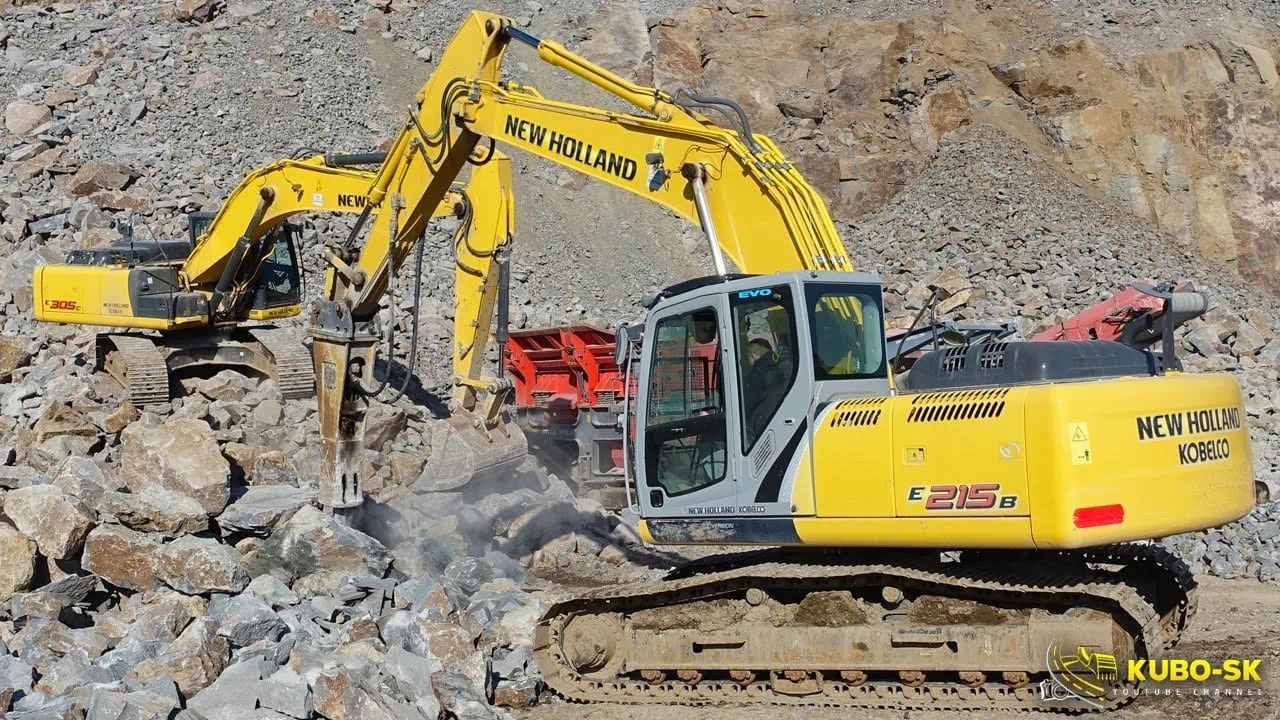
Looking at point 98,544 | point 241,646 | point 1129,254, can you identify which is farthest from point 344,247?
point 1129,254

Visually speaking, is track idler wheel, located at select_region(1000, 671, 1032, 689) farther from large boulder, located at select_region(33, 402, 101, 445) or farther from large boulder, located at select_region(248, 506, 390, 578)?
Result: large boulder, located at select_region(33, 402, 101, 445)

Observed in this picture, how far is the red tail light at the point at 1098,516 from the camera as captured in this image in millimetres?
6523

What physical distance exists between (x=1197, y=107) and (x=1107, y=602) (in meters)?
19.9

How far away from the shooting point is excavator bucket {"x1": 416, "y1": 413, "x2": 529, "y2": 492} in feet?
41.1

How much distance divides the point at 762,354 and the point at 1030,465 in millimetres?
1721

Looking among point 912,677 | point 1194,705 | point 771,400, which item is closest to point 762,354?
point 771,400

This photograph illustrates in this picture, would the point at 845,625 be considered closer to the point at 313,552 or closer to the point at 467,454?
the point at 313,552

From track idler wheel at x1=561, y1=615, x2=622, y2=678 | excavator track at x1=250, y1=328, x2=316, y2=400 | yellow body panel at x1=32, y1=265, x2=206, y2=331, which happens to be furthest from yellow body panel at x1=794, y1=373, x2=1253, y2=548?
yellow body panel at x1=32, y1=265, x2=206, y2=331

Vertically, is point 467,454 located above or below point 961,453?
above

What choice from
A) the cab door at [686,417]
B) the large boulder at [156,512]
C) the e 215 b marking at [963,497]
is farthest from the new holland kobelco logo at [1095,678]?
the large boulder at [156,512]

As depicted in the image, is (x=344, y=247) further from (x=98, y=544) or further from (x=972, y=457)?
(x=972, y=457)

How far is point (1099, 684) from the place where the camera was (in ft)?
23.0

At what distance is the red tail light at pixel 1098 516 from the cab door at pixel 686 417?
6.58 ft

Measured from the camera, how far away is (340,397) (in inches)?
422
